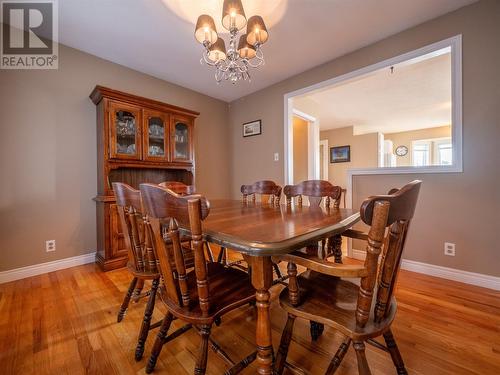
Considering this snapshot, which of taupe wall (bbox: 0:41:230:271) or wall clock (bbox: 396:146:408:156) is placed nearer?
taupe wall (bbox: 0:41:230:271)

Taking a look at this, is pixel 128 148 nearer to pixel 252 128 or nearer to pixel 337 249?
pixel 252 128

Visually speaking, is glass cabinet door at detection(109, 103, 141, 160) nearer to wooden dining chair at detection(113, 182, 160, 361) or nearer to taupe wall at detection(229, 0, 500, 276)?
wooden dining chair at detection(113, 182, 160, 361)

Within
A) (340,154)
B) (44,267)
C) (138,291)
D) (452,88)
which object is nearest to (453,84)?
(452,88)

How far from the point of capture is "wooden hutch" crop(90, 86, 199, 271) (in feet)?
7.70

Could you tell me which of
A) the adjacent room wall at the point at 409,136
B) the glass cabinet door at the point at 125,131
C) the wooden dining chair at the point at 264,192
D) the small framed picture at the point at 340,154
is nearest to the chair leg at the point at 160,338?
the wooden dining chair at the point at 264,192

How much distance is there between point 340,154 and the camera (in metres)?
6.09

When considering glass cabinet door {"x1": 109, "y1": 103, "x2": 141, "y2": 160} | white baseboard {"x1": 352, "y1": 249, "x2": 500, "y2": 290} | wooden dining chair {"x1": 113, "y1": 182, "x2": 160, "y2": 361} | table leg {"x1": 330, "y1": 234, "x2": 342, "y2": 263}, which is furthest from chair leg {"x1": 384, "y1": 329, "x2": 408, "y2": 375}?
glass cabinet door {"x1": 109, "y1": 103, "x2": 141, "y2": 160}

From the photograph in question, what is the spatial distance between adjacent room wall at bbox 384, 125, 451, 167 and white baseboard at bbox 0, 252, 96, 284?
8.05m

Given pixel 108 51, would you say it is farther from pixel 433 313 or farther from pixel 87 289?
pixel 433 313

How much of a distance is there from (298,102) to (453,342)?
3286 millimetres

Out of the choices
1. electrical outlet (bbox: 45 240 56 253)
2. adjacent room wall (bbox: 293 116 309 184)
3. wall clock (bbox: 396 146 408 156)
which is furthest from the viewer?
wall clock (bbox: 396 146 408 156)

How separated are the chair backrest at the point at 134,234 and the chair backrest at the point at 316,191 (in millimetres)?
1123

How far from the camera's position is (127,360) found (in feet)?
3.78

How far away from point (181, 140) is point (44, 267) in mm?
2028
